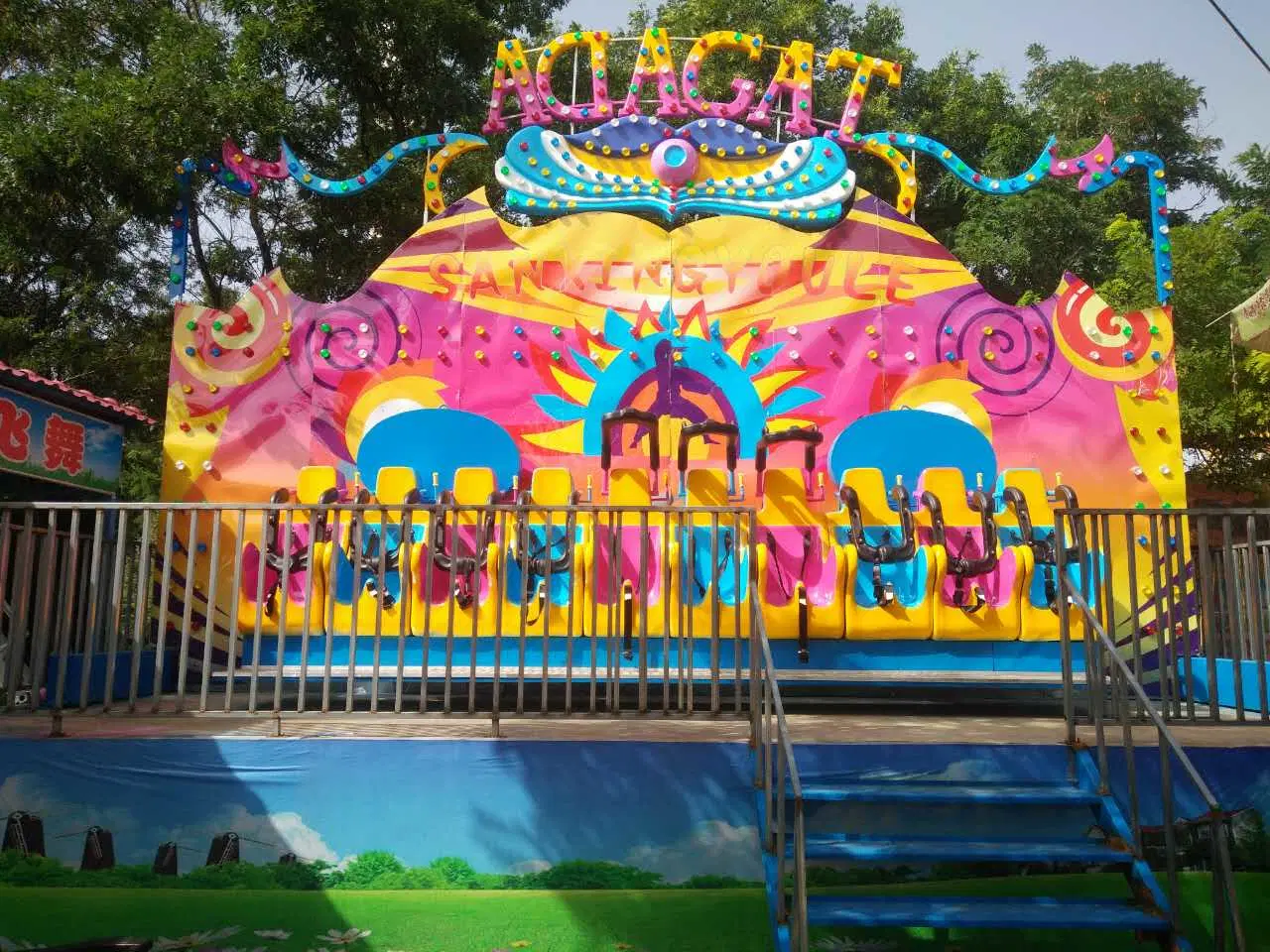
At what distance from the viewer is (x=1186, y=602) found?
639cm

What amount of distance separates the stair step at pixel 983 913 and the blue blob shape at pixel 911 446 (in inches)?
191

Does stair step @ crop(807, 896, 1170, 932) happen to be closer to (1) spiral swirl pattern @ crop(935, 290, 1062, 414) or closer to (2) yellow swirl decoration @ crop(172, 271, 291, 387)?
(1) spiral swirl pattern @ crop(935, 290, 1062, 414)

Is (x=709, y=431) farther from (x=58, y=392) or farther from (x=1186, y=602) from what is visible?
(x=58, y=392)

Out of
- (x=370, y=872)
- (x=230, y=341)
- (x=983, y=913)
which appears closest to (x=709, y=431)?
(x=230, y=341)

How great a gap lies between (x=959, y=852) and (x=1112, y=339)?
19.3 feet

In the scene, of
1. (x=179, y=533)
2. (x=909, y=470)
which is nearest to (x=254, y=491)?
(x=179, y=533)

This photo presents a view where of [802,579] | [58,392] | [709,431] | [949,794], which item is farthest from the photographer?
[709,431]

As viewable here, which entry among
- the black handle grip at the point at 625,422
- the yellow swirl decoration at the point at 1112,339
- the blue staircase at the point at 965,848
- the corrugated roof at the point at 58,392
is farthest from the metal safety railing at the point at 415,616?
the yellow swirl decoration at the point at 1112,339

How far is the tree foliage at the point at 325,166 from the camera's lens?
468 inches

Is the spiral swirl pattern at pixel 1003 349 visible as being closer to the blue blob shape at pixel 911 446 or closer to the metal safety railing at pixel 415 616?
the blue blob shape at pixel 911 446

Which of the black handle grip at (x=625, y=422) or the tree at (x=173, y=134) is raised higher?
the tree at (x=173, y=134)

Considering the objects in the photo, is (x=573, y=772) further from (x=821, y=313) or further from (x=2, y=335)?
(x=2, y=335)

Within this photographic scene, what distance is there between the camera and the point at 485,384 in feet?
30.0

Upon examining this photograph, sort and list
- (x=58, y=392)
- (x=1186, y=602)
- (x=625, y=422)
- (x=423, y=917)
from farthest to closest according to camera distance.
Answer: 1. (x=625, y=422)
2. (x=58, y=392)
3. (x=1186, y=602)
4. (x=423, y=917)
